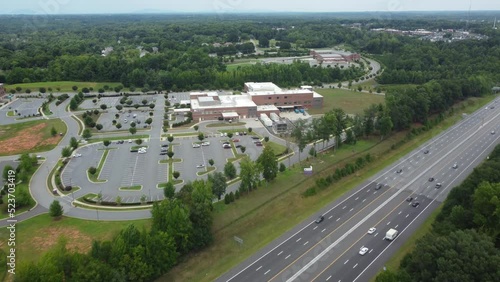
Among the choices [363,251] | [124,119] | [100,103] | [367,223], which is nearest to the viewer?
[363,251]

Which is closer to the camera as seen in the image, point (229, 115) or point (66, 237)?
point (66, 237)

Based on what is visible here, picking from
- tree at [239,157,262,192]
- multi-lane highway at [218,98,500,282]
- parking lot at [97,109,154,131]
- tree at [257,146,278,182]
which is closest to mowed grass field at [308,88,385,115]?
multi-lane highway at [218,98,500,282]

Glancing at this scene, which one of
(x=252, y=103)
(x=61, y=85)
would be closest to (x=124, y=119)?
(x=252, y=103)

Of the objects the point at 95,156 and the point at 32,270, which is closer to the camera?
the point at 32,270

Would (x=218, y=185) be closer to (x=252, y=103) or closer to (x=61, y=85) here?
(x=252, y=103)

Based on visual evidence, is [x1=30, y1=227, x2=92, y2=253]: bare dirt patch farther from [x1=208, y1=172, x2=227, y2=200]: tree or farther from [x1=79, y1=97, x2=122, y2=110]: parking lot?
[x1=79, y1=97, x2=122, y2=110]: parking lot

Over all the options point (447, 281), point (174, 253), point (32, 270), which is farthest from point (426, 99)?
point (32, 270)

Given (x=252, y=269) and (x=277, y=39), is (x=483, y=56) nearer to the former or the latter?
(x=277, y=39)

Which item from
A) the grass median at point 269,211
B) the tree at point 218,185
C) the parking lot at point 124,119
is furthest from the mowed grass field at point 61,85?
the grass median at point 269,211
